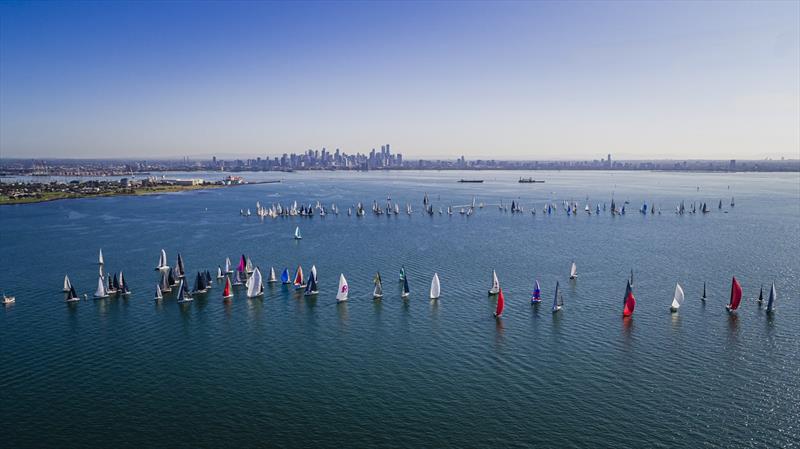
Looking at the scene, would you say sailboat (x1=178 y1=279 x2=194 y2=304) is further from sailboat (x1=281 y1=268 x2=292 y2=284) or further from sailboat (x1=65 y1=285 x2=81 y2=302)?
sailboat (x1=281 y1=268 x2=292 y2=284)

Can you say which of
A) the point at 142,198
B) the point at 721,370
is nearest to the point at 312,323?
the point at 721,370

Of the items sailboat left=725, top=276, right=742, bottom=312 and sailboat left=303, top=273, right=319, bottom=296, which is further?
sailboat left=303, top=273, right=319, bottom=296

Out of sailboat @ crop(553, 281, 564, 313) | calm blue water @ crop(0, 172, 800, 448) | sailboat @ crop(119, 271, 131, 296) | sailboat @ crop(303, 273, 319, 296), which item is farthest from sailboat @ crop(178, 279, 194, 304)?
sailboat @ crop(553, 281, 564, 313)

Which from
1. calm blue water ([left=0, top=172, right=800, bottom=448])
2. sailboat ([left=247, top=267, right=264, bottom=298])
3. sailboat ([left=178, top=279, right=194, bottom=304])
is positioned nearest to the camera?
calm blue water ([left=0, top=172, right=800, bottom=448])

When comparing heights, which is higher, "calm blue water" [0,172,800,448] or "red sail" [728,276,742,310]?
"red sail" [728,276,742,310]

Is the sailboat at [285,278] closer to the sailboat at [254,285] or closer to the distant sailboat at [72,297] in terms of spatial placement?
the sailboat at [254,285]

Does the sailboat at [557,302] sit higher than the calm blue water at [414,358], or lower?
higher

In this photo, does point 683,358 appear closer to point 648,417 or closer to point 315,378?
point 648,417

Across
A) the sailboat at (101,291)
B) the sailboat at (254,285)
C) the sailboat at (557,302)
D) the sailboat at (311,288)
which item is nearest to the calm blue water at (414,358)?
the sailboat at (557,302)

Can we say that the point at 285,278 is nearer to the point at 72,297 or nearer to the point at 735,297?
the point at 72,297
